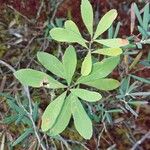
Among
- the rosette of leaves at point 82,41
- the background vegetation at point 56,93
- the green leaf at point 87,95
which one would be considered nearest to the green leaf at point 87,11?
the rosette of leaves at point 82,41

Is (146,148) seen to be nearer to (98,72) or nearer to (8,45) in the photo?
(98,72)

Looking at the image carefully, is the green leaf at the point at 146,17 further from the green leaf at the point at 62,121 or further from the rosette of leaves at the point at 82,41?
the green leaf at the point at 62,121

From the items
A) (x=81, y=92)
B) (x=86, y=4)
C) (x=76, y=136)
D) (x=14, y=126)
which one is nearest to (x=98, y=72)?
(x=81, y=92)

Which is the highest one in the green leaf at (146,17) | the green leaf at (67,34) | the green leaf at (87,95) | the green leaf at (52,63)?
the green leaf at (146,17)

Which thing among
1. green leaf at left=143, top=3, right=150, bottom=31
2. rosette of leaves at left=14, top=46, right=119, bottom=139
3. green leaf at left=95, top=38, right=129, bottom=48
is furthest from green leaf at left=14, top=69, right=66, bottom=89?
green leaf at left=143, top=3, right=150, bottom=31

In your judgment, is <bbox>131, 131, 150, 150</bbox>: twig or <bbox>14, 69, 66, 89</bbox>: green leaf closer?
<bbox>14, 69, 66, 89</bbox>: green leaf

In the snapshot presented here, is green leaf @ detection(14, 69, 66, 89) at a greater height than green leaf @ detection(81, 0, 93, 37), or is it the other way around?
green leaf @ detection(81, 0, 93, 37)

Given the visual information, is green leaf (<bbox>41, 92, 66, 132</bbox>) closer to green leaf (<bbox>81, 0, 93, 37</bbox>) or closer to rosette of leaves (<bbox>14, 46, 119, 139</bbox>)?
rosette of leaves (<bbox>14, 46, 119, 139</bbox>)
